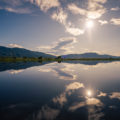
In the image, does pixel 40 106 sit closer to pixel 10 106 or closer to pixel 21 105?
pixel 21 105

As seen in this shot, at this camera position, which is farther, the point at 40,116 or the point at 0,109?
the point at 0,109

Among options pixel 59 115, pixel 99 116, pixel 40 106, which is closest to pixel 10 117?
pixel 40 106

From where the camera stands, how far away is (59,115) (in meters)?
7.85

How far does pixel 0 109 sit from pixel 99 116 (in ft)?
26.4

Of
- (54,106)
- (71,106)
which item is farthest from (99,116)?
(54,106)

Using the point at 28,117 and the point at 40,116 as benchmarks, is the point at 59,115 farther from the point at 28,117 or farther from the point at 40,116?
the point at 28,117

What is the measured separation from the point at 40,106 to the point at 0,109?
331 centimetres

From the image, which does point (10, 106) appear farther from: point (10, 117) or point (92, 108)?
point (92, 108)

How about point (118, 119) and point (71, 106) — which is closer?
point (118, 119)

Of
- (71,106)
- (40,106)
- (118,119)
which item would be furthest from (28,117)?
(118,119)

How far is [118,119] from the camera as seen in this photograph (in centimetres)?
734

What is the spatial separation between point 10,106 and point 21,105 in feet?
3.10

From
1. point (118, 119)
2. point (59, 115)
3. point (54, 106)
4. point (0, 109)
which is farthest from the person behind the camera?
point (54, 106)

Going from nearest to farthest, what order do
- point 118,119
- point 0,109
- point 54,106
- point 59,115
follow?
point 118,119, point 59,115, point 0,109, point 54,106
